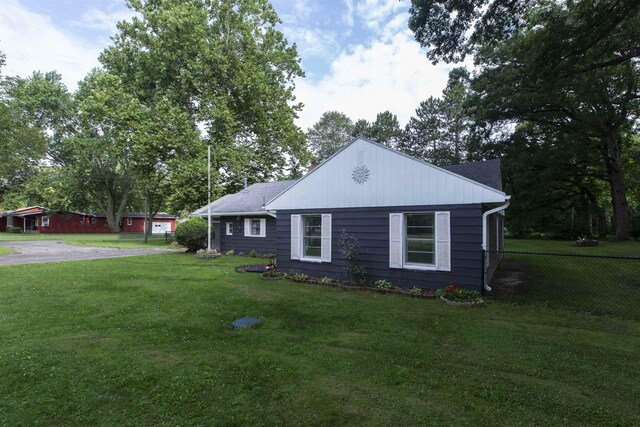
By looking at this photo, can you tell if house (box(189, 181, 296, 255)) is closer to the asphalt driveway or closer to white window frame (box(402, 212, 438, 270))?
the asphalt driveway

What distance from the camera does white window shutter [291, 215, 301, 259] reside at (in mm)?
9836

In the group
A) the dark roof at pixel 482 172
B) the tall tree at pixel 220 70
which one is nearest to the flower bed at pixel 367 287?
the dark roof at pixel 482 172

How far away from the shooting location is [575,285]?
8.69 metres

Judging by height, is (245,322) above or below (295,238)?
below

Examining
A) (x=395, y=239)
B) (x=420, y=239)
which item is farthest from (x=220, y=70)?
(x=420, y=239)

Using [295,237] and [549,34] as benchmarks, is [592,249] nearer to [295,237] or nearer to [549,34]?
[549,34]

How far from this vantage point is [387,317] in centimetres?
583

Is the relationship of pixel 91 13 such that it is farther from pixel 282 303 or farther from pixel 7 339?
pixel 282 303

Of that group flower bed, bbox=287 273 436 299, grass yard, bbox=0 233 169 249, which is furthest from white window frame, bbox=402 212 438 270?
grass yard, bbox=0 233 169 249

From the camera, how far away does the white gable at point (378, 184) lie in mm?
7332

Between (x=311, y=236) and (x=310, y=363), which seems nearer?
(x=310, y=363)

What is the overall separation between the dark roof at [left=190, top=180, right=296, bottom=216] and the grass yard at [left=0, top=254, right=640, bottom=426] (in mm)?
9045

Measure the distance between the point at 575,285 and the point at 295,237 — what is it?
8.08m

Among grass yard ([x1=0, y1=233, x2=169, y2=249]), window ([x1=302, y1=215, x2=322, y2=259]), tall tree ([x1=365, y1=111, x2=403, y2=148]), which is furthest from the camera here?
tall tree ([x1=365, y1=111, x2=403, y2=148])
